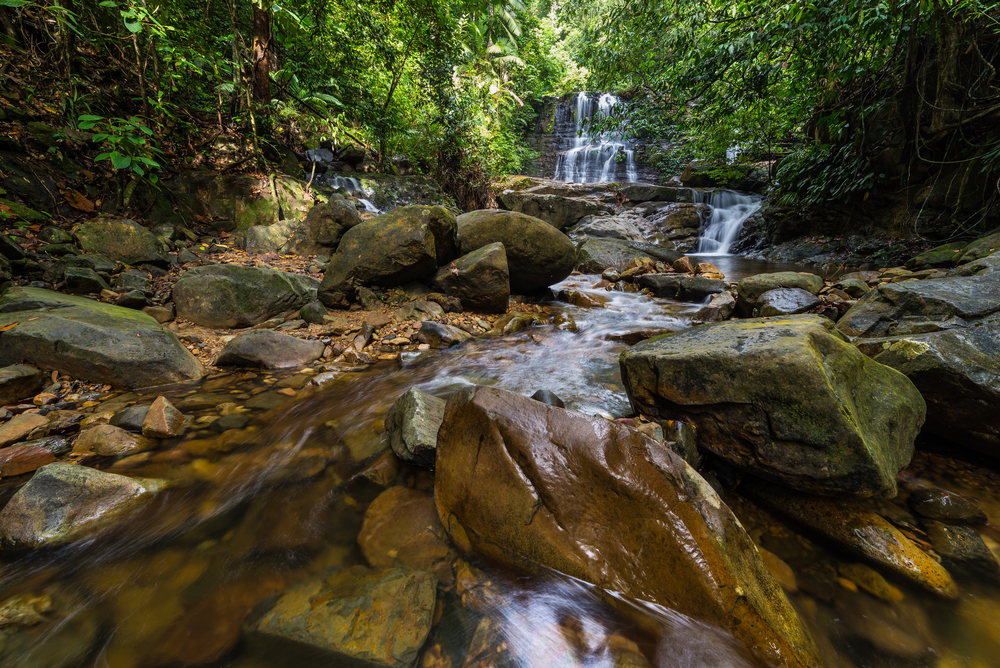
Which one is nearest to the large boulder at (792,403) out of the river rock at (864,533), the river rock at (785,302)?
the river rock at (864,533)

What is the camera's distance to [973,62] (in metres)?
5.82

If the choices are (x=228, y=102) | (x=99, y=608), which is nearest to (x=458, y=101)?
(x=228, y=102)

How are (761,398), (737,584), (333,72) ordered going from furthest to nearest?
(333,72)
(761,398)
(737,584)

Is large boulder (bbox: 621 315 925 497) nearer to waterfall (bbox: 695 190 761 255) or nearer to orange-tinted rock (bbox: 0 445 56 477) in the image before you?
orange-tinted rock (bbox: 0 445 56 477)

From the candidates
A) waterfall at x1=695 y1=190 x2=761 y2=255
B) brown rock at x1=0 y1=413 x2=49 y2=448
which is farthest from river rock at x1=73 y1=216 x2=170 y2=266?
waterfall at x1=695 y1=190 x2=761 y2=255

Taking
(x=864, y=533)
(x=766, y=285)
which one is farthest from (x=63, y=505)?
(x=766, y=285)

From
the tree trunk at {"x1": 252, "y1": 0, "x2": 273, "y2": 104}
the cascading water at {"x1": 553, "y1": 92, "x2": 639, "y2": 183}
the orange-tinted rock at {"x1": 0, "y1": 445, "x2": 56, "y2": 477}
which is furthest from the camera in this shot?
the cascading water at {"x1": 553, "y1": 92, "x2": 639, "y2": 183}

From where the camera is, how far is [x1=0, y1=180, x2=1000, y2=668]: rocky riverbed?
1358 mm

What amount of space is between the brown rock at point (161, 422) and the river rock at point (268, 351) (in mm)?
940

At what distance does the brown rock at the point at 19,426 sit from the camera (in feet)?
7.25

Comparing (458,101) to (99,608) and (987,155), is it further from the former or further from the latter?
(99,608)

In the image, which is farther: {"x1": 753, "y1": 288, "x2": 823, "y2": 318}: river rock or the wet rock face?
{"x1": 753, "y1": 288, "x2": 823, "y2": 318}: river rock

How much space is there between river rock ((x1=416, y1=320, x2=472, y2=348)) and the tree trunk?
5.87 m

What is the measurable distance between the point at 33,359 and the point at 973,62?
12291 millimetres
